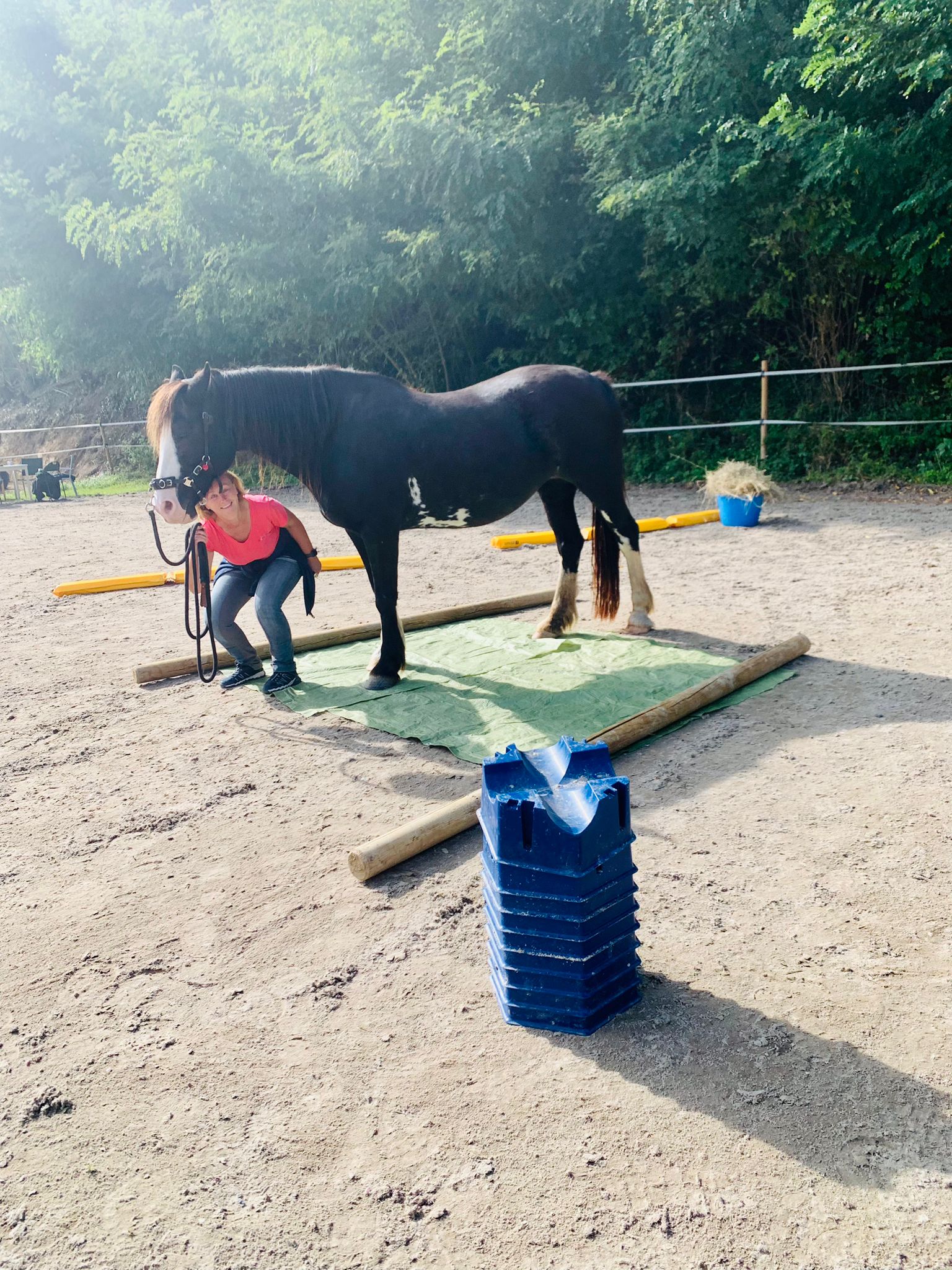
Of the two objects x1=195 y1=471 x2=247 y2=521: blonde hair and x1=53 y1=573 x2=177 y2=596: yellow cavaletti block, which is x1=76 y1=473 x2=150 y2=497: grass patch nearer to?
x1=53 y1=573 x2=177 y2=596: yellow cavaletti block

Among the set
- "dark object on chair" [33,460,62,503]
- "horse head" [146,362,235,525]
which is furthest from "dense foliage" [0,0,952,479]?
"horse head" [146,362,235,525]

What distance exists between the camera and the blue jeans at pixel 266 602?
4.26 meters

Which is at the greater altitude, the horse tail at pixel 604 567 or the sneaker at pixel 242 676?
the horse tail at pixel 604 567

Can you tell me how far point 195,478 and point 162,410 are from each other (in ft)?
1.09

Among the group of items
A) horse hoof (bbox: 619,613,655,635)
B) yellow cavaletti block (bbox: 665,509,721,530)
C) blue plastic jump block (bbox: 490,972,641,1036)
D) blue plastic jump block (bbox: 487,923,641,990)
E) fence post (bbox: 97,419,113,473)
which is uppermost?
fence post (bbox: 97,419,113,473)

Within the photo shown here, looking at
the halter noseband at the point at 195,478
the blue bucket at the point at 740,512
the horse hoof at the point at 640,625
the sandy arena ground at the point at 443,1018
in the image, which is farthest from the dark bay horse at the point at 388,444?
the blue bucket at the point at 740,512

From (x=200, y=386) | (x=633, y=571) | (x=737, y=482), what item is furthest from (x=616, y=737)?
(x=737, y=482)

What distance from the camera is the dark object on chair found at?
15531 mm

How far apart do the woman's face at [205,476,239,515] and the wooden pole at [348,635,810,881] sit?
1822 millimetres

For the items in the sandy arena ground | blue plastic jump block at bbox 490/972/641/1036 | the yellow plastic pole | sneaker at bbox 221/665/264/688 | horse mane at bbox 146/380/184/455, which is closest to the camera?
the sandy arena ground

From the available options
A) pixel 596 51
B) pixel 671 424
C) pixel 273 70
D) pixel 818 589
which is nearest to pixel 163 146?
pixel 273 70

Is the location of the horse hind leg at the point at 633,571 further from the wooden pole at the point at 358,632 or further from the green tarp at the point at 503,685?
the wooden pole at the point at 358,632

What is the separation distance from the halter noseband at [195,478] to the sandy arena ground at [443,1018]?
41.0 inches

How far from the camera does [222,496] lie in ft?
Answer: 13.2
